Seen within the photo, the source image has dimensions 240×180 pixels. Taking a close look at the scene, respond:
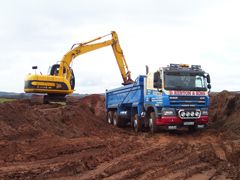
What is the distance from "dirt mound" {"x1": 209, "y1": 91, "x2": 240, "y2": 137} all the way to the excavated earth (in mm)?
71

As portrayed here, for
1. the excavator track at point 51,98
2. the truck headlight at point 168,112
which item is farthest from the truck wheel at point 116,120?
the truck headlight at point 168,112

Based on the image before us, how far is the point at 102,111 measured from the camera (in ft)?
113

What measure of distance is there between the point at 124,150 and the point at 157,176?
354cm

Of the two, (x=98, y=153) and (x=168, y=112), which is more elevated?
(x=168, y=112)

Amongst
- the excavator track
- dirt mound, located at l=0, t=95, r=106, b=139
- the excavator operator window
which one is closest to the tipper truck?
dirt mound, located at l=0, t=95, r=106, b=139

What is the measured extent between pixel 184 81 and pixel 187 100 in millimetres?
867

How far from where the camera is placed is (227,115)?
2062 cm

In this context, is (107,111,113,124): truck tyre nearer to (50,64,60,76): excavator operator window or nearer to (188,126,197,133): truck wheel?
(50,64,60,76): excavator operator window

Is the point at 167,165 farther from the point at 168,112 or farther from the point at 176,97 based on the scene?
the point at 176,97

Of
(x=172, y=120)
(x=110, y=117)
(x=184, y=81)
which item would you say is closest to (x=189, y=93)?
(x=184, y=81)

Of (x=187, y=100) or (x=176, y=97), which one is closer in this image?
(x=176, y=97)

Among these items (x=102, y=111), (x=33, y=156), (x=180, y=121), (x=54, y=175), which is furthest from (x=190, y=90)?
(x=102, y=111)

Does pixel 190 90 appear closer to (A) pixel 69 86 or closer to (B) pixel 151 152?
(B) pixel 151 152

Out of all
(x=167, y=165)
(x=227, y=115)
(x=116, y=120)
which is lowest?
(x=167, y=165)
